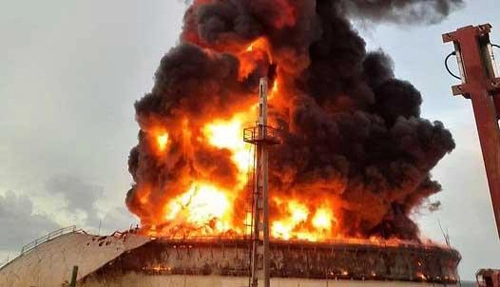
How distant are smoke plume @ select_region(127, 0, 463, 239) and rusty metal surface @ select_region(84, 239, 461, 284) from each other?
14.1 feet

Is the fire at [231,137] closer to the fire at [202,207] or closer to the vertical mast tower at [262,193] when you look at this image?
the fire at [202,207]

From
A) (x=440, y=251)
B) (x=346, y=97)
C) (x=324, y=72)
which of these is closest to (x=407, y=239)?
(x=440, y=251)

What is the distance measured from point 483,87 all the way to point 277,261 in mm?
32075

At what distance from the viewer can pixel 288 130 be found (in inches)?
2090

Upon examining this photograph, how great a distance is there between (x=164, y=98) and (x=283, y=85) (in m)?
14.1

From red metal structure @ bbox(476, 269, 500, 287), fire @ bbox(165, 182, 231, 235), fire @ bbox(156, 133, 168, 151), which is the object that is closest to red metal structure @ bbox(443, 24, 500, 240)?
red metal structure @ bbox(476, 269, 500, 287)

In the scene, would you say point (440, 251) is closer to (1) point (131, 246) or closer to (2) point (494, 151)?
(1) point (131, 246)

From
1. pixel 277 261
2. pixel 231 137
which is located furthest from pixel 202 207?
pixel 277 261

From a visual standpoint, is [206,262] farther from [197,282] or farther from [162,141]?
[162,141]

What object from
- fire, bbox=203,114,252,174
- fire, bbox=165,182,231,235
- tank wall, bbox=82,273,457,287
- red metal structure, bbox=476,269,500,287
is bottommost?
red metal structure, bbox=476,269,500,287

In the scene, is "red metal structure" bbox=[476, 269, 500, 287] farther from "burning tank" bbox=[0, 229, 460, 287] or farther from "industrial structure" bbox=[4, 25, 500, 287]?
"burning tank" bbox=[0, 229, 460, 287]

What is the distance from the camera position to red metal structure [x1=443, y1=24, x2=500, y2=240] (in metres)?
14.2

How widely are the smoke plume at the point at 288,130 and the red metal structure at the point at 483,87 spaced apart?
110ft

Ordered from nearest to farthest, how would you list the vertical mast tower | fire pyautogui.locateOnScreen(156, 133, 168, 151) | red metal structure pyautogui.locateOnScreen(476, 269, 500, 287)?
1. red metal structure pyautogui.locateOnScreen(476, 269, 500, 287)
2. the vertical mast tower
3. fire pyautogui.locateOnScreen(156, 133, 168, 151)
